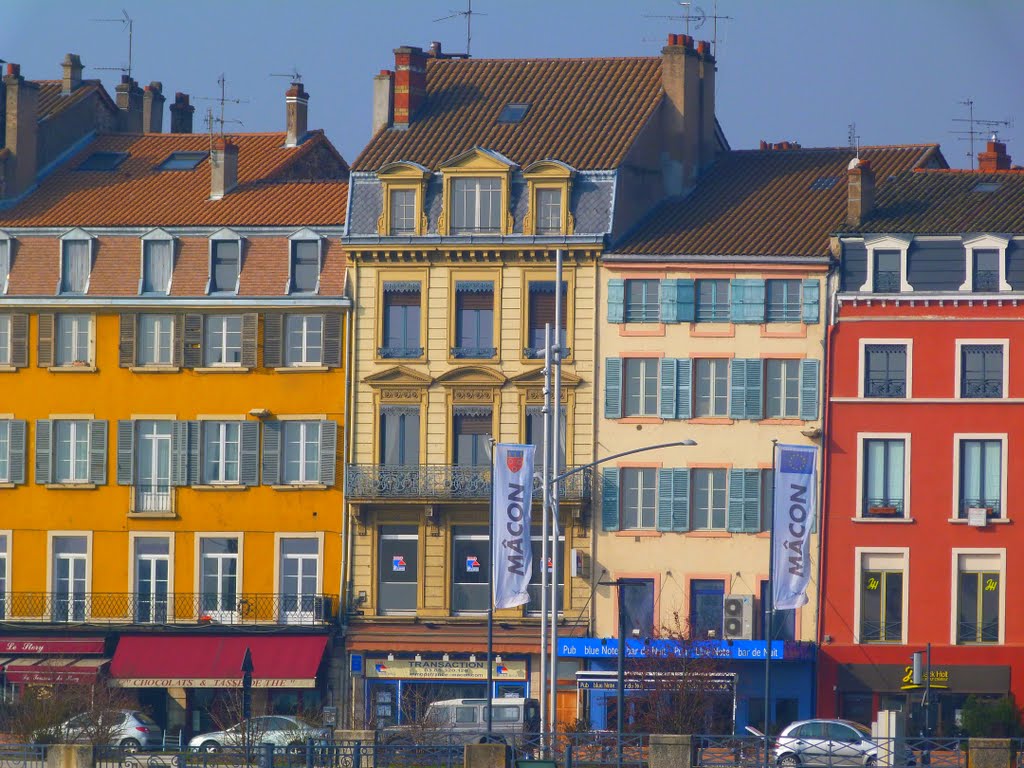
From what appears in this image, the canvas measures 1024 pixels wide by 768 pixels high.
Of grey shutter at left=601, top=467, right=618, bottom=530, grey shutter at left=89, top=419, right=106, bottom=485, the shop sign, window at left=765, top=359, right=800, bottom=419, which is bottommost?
the shop sign

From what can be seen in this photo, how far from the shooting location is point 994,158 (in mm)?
83812

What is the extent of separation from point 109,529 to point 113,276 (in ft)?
21.8

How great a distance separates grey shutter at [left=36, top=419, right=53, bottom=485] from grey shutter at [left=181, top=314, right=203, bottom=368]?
407cm

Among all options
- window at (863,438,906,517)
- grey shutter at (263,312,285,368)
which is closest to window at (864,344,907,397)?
window at (863,438,906,517)

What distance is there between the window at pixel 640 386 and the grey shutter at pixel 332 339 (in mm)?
7566

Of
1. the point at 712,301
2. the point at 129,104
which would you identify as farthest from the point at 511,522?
the point at 129,104

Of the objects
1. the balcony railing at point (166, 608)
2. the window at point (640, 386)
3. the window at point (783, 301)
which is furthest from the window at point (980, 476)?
the balcony railing at point (166, 608)

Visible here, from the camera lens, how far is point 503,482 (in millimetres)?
72250

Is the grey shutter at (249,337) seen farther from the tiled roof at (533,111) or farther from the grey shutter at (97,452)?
the tiled roof at (533,111)

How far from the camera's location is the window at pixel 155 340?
80938 millimetres

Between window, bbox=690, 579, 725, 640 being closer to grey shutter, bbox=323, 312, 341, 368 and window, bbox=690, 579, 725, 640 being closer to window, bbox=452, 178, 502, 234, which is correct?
window, bbox=452, 178, 502, 234

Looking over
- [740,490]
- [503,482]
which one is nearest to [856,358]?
[740,490]

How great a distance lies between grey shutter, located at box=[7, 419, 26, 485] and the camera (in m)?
81.2

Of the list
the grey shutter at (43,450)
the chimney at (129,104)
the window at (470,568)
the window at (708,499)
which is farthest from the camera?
the chimney at (129,104)
